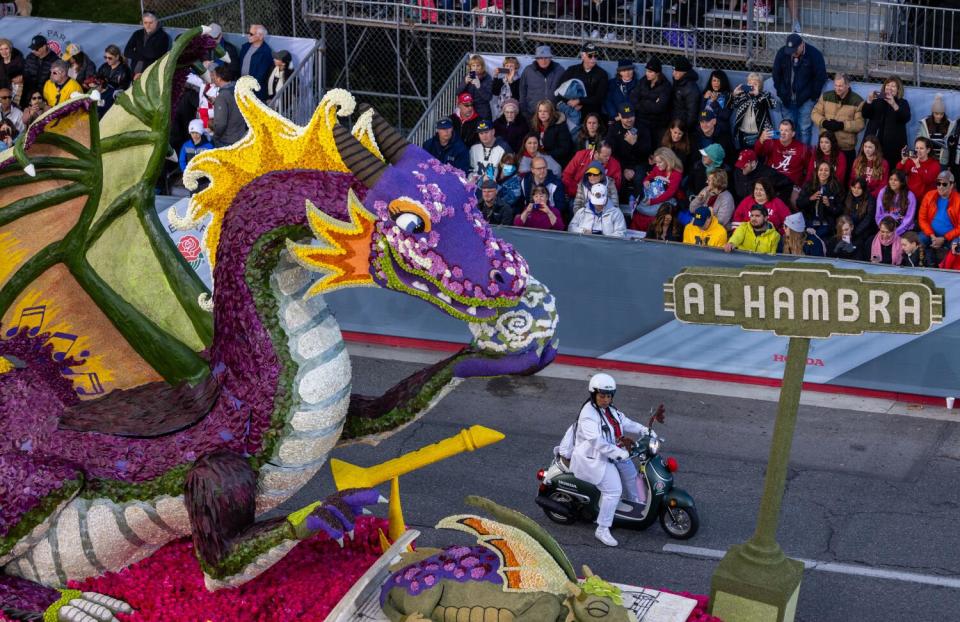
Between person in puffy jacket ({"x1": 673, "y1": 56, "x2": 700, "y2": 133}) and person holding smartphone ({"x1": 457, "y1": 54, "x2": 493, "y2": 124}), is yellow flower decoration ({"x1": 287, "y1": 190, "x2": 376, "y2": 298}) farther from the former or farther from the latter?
person holding smartphone ({"x1": 457, "y1": 54, "x2": 493, "y2": 124})

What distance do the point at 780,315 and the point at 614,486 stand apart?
317 centimetres

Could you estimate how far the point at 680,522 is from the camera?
11055mm

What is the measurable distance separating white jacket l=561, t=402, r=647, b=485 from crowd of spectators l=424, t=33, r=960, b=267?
10.5 feet

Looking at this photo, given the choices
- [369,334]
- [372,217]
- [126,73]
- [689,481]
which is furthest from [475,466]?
[126,73]

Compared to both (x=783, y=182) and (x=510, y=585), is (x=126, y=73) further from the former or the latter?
(x=510, y=585)

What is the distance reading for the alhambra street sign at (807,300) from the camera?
7.84m

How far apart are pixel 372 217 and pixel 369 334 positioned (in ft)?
26.7

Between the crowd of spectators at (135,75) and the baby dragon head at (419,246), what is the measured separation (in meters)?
8.64

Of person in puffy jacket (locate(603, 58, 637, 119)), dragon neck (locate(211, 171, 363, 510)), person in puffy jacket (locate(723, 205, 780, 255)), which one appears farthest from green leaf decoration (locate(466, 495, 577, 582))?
person in puffy jacket (locate(603, 58, 637, 119))

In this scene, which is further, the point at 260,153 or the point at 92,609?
the point at 92,609

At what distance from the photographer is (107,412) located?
7.95 m

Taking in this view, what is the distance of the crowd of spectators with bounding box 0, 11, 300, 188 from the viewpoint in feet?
52.2

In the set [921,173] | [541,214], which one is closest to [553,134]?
[541,214]

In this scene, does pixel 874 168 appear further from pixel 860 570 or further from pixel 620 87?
pixel 860 570
